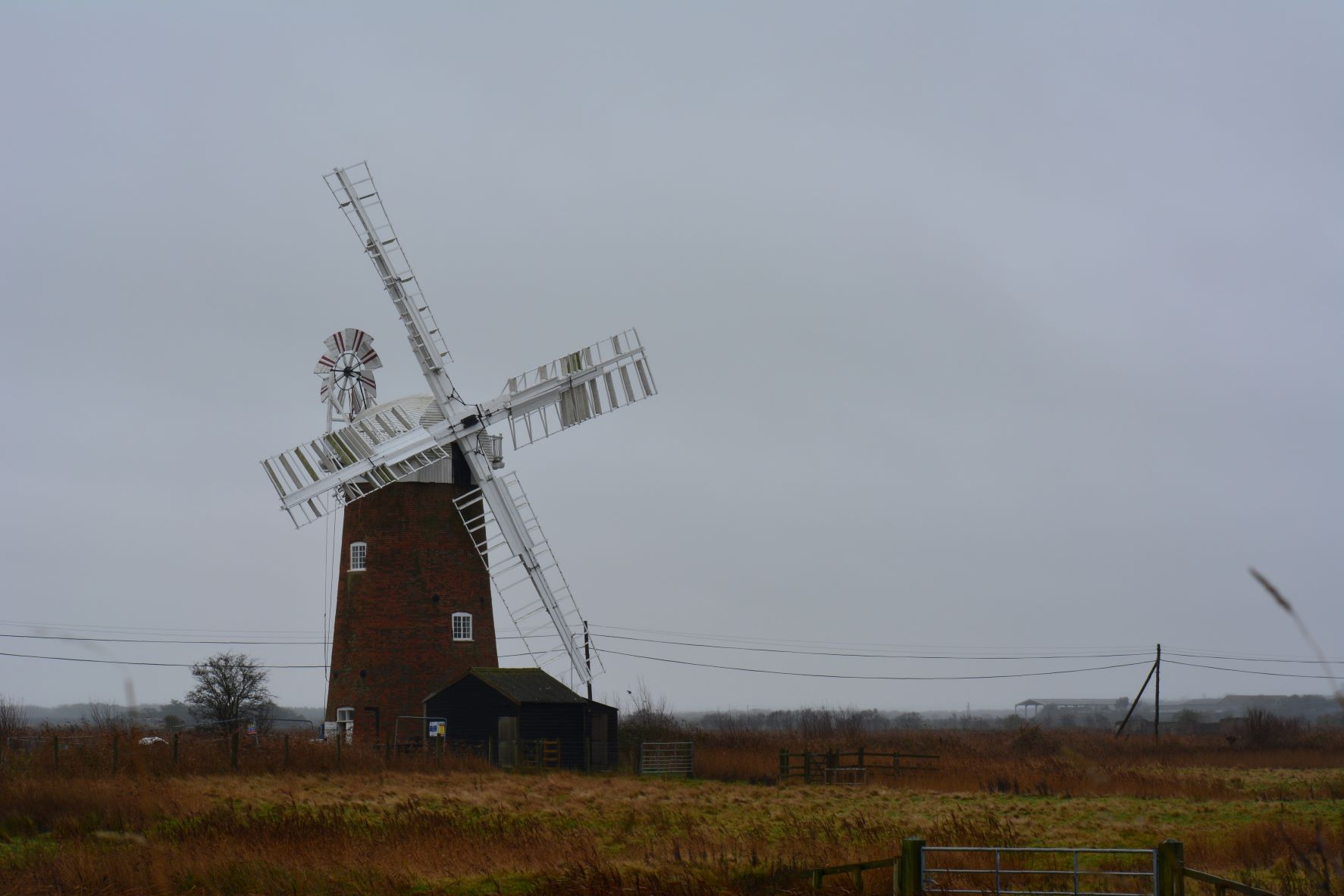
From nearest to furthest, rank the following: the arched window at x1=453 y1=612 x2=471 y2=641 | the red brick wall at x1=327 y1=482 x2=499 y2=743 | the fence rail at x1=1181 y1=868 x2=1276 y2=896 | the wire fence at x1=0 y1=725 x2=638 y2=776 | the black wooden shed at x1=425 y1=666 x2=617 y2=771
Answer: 1. the fence rail at x1=1181 y1=868 x2=1276 y2=896
2. the wire fence at x1=0 y1=725 x2=638 y2=776
3. the red brick wall at x1=327 y1=482 x2=499 y2=743
4. the black wooden shed at x1=425 y1=666 x2=617 y2=771
5. the arched window at x1=453 y1=612 x2=471 y2=641

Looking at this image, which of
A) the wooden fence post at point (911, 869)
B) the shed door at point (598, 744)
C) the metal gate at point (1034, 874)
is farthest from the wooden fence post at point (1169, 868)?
the shed door at point (598, 744)

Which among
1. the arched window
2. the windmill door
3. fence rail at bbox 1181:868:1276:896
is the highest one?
the arched window

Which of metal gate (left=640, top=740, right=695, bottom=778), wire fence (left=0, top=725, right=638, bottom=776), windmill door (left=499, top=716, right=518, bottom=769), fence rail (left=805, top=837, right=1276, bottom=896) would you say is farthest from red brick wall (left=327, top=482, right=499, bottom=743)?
fence rail (left=805, top=837, right=1276, bottom=896)

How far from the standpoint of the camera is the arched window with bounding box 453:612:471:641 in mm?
34156

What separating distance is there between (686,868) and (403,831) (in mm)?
5490

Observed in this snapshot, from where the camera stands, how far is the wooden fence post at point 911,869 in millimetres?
12172

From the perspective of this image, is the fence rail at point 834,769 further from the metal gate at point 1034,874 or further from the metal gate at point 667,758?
the metal gate at point 1034,874

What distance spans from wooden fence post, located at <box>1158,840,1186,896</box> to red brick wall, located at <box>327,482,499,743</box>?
2459cm

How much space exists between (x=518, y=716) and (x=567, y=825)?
13359mm

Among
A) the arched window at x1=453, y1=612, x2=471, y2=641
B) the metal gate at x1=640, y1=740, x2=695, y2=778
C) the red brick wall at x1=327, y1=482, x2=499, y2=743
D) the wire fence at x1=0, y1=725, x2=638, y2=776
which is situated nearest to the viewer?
the wire fence at x1=0, y1=725, x2=638, y2=776

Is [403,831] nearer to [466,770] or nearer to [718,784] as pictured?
[466,770]

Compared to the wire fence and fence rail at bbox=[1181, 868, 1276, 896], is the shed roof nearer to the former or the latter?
the wire fence

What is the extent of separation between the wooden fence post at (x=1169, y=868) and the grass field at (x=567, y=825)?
110cm

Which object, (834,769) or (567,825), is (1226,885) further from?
(834,769)
